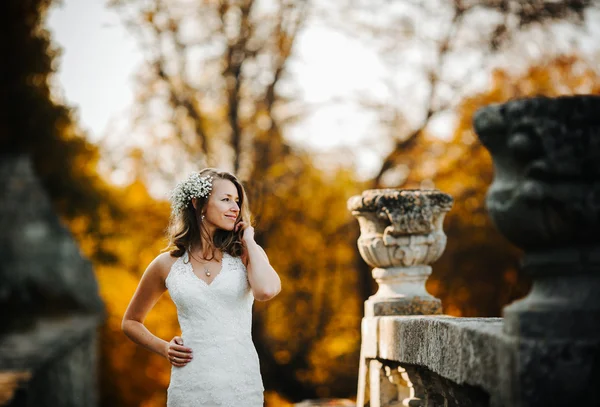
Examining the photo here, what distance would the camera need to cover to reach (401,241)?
4719 mm

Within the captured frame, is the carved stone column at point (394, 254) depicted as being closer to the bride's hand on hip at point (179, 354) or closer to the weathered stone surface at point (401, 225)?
the weathered stone surface at point (401, 225)

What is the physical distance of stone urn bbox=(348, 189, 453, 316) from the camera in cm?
463

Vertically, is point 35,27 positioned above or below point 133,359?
above

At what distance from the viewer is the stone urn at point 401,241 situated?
463 centimetres

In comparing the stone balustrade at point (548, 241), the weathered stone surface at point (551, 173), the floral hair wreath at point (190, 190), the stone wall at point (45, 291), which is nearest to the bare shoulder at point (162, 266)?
the floral hair wreath at point (190, 190)

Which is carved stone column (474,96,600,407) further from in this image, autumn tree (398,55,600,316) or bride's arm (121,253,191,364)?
autumn tree (398,55,600,316)

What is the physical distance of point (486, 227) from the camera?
1719cm

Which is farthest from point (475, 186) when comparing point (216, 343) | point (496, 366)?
point (496, 366)

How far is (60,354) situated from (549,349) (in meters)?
12.4

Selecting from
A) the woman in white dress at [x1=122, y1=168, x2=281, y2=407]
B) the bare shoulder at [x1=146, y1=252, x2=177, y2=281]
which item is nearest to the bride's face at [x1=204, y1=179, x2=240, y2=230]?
the woman in white dress at [x1=122, y1=168, x2=281, y2=407]

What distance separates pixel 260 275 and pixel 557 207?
180 cm

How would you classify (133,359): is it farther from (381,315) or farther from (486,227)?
(381,315)

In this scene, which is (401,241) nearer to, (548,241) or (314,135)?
(548,241)

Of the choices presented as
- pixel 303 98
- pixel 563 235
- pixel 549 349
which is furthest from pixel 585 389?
pixel 303 98
